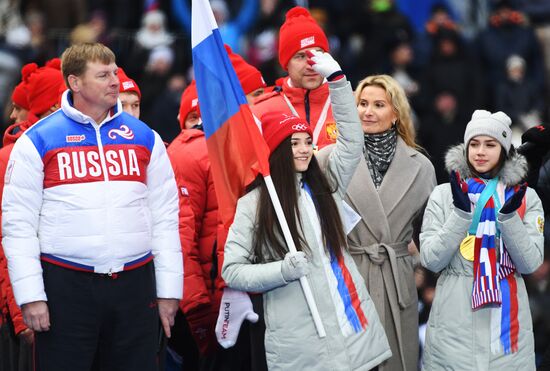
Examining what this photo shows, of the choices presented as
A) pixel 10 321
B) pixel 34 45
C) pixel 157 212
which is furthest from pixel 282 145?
pixel 34 45

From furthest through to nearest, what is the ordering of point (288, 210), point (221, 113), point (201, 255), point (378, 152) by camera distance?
point (201, 255) < point (378, 152) < point (221, 113) < point (288, 210)

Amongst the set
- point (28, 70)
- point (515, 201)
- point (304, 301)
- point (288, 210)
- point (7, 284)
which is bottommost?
point (304, 301)

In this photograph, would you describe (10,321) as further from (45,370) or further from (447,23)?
(447,23)

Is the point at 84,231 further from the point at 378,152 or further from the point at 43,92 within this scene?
the point at 378,152

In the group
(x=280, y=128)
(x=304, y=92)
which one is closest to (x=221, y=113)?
(x=280, y=128)

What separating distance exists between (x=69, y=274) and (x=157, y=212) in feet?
1.99

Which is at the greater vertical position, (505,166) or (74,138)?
(74,138)

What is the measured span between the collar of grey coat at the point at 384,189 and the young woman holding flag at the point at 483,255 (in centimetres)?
37

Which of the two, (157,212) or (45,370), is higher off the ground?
(157,212)

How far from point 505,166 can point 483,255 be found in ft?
1.67

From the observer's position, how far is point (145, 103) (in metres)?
14.8

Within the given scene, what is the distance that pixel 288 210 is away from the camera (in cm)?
746

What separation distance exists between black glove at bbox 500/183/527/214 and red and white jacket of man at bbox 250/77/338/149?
1.40 metres

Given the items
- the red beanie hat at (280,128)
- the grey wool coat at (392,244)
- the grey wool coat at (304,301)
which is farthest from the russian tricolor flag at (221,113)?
the grey wool coat at (392,244)
